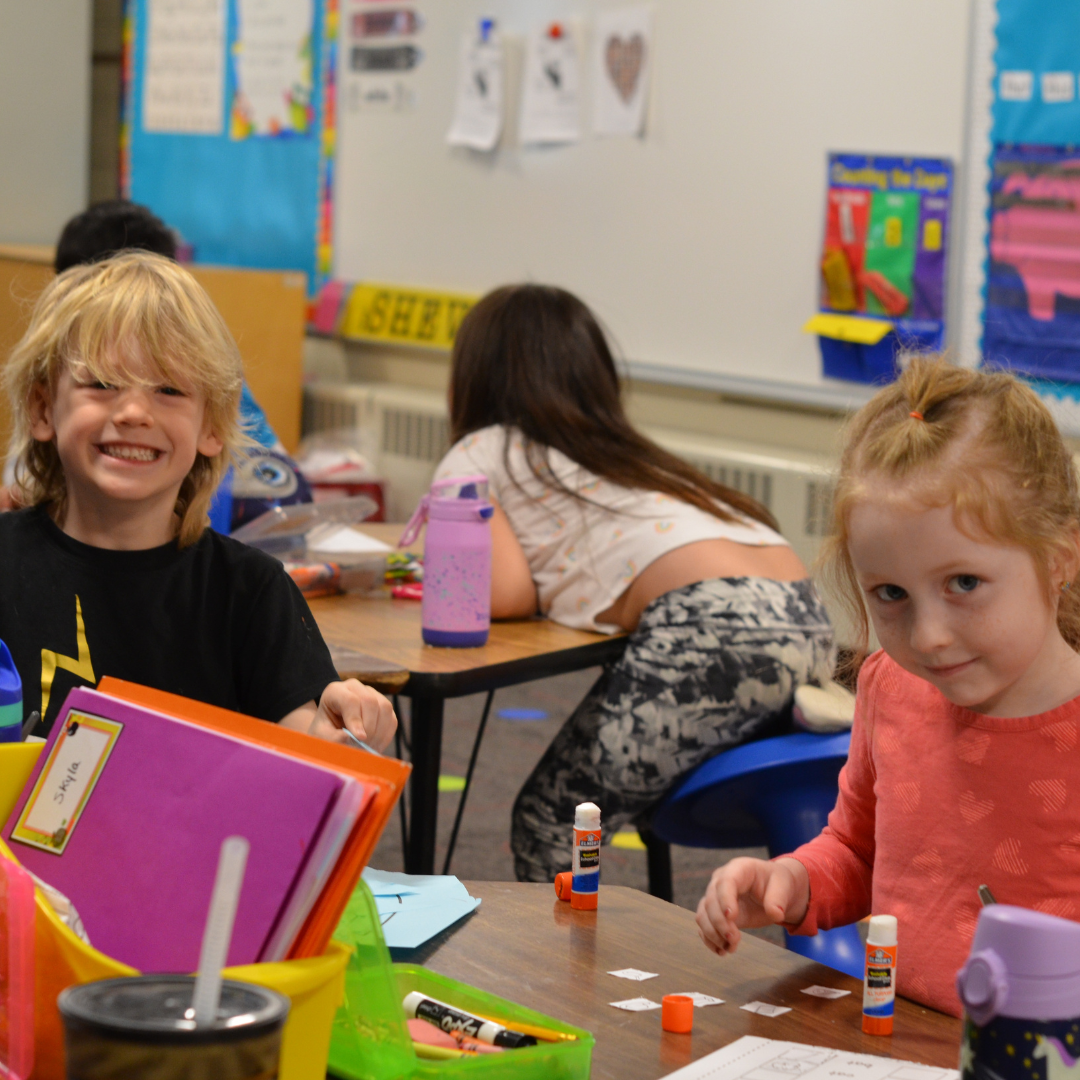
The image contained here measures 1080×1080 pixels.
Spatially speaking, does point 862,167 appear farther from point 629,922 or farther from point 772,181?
point 629,922

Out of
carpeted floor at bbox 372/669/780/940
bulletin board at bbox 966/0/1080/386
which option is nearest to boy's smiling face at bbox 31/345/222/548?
carpeted floor at bbox 372/669/780/940

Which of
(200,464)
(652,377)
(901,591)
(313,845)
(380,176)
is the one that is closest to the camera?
(313,845)

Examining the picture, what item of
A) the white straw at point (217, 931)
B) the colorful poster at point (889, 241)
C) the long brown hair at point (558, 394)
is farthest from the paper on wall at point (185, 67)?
the white straw at point (217, 931)

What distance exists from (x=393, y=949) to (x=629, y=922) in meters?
0.20

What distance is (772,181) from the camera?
3.94 m

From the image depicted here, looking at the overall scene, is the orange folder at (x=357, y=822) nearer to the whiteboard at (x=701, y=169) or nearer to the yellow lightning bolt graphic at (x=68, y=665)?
the yellow lightning bolt graphic at (x=68, y=665)

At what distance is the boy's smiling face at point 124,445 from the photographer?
1420 mm

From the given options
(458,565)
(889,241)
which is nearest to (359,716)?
(458,565)

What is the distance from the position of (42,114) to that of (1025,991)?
18.5 feet

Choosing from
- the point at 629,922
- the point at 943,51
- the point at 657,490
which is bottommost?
the point at 629,922

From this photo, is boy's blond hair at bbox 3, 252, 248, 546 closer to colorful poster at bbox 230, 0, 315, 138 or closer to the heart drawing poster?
the heart drawing poster

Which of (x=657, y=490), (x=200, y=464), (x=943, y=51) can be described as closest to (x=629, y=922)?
(x=200, y=464)

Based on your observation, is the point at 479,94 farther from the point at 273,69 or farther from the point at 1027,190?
the point at 1027,190

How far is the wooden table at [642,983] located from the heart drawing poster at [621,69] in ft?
11.1
